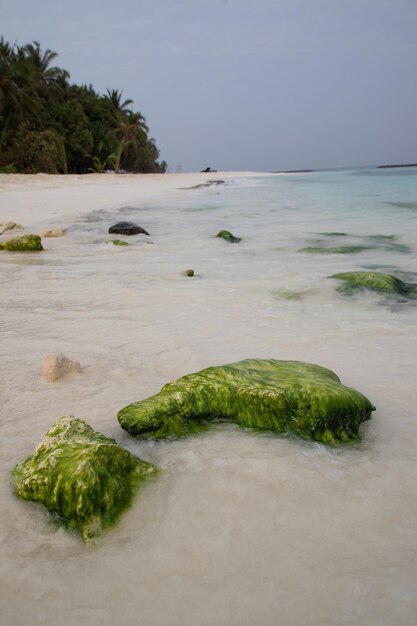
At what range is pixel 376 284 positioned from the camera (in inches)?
172

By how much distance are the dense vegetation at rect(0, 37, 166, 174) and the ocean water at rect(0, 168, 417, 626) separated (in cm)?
2612

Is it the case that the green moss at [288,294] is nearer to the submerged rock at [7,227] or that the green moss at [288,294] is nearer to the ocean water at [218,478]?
the ocean water at [218,478]

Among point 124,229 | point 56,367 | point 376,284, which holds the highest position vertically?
point 124,229

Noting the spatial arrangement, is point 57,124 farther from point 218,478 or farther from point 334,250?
point 218,478

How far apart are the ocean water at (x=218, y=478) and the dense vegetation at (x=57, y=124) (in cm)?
2612

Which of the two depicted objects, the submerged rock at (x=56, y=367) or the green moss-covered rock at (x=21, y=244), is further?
the green moss-covered rock at (x=21, y=244)

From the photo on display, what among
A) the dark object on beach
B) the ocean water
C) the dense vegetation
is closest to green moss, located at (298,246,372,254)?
the ocean water

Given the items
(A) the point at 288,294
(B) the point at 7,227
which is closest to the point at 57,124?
(B) the point at 7,227

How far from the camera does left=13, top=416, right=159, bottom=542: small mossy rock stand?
144 cm

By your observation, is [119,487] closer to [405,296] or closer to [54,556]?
[54,556]

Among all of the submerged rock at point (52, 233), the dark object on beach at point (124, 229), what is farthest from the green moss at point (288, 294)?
the submerged rock at point (52, 233)

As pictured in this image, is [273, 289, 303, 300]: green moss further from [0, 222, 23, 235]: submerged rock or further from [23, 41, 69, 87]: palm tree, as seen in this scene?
[23, 41, 69, 87]: palm tree

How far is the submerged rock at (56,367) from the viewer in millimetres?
2389

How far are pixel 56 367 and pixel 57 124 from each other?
122ft
